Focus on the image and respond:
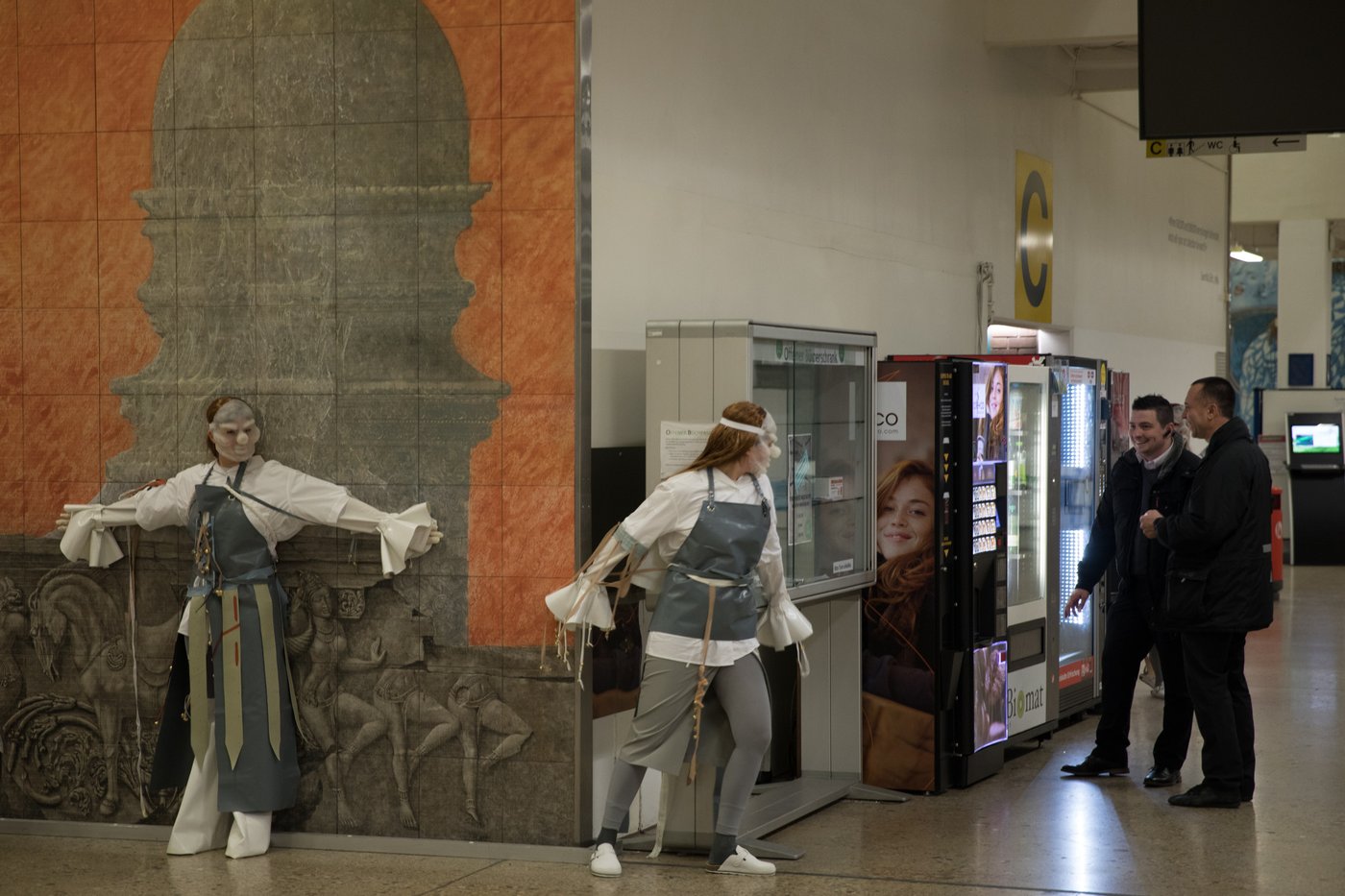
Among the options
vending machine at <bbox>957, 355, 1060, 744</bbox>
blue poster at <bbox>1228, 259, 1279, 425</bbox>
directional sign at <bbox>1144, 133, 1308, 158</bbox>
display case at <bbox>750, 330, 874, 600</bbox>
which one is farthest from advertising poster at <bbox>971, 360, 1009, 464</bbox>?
blue poster at <bbox>1228, 259, 1279, 425</bbox>

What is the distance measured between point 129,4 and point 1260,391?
15.4 metres

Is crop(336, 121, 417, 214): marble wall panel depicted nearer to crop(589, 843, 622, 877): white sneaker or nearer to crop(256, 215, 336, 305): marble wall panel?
crop(256, 215, 336, 305): marble wall panel

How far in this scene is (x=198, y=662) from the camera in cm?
578

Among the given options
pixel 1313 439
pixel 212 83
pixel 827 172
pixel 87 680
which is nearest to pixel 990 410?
pixel 827 172

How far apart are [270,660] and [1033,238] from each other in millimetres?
7007

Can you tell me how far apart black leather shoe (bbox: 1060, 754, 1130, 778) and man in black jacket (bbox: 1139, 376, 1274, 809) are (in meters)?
0.59

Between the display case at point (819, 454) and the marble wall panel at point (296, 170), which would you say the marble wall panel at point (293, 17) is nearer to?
the marble wall panel at point (296, 170)

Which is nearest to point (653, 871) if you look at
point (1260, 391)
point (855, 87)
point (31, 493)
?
point (31, 493)

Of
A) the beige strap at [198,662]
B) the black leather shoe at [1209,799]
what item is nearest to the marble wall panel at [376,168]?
the beige strap at [198,662]

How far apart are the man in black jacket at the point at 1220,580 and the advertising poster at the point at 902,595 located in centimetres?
96

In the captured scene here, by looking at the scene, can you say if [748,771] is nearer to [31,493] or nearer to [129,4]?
[31,493]

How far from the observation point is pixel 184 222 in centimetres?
598

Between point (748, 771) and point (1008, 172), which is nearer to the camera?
point (748, 771)

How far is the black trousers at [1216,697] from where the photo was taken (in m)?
6.57
